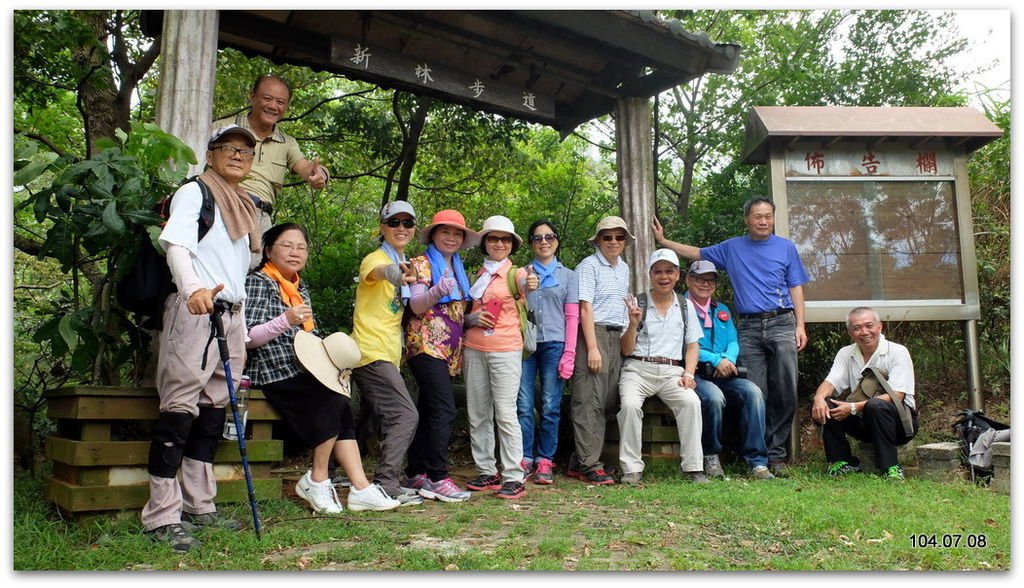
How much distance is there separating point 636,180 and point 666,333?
1.53 meters

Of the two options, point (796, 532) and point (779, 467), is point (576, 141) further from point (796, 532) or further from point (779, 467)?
point (796, 532)

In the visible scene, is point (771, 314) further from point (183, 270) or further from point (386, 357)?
point (183, 270)

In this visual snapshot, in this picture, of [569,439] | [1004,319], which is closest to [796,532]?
[569,439]

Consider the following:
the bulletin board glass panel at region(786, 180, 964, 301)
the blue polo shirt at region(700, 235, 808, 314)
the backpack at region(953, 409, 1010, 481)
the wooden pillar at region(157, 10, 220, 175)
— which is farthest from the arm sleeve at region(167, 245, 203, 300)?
the backpack at region(953, 409, 1010, 481)

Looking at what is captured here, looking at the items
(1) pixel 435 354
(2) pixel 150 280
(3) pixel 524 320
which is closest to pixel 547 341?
(3) pixel 524 320

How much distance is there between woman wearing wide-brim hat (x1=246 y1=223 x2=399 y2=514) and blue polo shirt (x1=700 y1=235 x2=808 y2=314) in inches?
134

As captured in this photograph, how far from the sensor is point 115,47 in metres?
7.88

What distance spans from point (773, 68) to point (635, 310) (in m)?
6.09

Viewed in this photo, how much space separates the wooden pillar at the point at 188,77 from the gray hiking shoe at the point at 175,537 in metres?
1.97

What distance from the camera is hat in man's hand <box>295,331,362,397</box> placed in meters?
4.25

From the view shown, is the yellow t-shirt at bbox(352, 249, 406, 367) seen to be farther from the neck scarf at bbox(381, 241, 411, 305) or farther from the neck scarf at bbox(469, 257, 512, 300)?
the neck scarf at bbox(469, 257, 512, 300)

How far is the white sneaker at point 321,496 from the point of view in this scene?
4289 mm

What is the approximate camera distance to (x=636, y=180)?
677cm

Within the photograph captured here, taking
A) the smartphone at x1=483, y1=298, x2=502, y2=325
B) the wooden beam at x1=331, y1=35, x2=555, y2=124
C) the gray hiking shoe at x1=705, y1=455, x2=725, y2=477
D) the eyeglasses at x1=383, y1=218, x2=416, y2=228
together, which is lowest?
the gray hiking shoe at x1=705, y1=455, x2=725, y2=477
